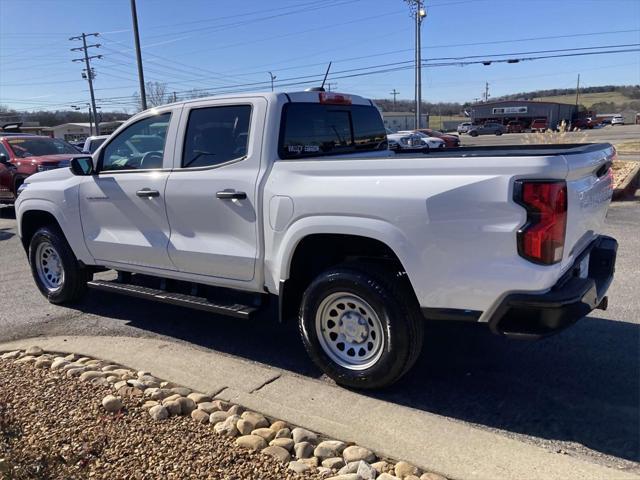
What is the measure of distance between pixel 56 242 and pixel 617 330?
532cm

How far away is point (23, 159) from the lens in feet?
40.1

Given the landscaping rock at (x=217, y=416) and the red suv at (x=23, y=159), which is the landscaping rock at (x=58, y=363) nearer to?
the landscaping rock at (x=217, y=416)

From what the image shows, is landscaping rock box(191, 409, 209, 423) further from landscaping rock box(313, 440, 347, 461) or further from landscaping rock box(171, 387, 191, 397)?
landscaping rock box(313, 440, 347, 461)

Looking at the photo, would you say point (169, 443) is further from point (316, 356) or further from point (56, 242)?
point (56, 242)

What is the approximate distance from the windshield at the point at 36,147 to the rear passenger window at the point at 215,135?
9701mm

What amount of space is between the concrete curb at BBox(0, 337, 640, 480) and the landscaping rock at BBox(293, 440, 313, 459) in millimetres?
215

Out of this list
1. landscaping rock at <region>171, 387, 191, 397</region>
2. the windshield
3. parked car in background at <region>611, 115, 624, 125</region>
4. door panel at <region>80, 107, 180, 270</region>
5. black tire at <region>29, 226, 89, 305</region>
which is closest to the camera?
landscaping rock at <region>171, 387, 191, 397</region>

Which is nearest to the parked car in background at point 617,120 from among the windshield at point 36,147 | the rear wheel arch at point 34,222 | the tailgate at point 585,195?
the windshield at point 36,147

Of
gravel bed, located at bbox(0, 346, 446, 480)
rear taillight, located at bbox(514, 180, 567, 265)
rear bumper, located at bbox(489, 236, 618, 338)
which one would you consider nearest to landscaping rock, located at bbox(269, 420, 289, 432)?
gravel bed, located at bbox(0, 346, 446, 480)

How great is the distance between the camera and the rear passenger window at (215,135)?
4.26 m

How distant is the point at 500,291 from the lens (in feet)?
10.2

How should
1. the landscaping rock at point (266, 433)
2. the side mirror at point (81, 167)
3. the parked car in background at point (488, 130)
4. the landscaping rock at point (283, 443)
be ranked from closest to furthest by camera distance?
the landscaping rock at point (283, 443)
the landscaping rock at point (266, 433)
the side mirror at point (81, 167)
the parked car in background at point (488, 130)

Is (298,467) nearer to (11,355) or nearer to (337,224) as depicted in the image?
(337,224)

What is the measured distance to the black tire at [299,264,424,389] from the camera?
352 cm
